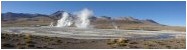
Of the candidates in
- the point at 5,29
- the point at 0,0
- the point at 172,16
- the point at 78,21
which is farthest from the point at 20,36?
the point at 172,16

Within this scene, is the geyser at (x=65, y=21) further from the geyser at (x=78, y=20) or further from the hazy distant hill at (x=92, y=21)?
the hazy distant hill at (x=92, y=21)

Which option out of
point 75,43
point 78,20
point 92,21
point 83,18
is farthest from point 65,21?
point 75,43

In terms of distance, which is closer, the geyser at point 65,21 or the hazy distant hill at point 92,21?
the hazy distant hill at point 92,21

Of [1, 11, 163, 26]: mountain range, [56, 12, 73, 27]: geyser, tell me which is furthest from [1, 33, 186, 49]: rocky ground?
[56, 12, 73, 27]: geyser

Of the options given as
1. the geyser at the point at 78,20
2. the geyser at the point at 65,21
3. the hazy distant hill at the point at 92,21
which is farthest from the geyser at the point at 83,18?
the geyser at the point at 65,21

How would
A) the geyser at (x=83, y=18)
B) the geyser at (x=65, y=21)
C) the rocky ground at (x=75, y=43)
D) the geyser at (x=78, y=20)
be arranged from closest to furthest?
the rocky ground at (x=75, y=43), the geyser at (x=83, y=18), the geyser at (x=78, y=20), the geyser at (x=65, y=21)

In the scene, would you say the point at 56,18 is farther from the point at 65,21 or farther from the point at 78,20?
the point at 78,20
